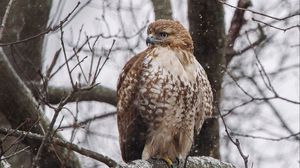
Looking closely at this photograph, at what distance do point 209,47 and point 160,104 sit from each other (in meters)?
1.18

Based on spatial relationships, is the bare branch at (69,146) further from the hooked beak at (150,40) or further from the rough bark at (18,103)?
the hooked beak at (150,40)

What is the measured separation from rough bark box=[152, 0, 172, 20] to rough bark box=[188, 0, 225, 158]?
0.86 meters

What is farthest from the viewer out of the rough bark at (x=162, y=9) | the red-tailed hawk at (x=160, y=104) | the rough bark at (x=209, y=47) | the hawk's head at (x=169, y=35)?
the rough bark at (x=162, y=9)

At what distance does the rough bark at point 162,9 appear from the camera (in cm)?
820

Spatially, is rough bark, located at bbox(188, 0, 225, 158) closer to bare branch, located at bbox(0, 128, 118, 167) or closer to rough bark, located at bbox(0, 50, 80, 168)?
rough bark, located at bbox(0, 50, 80, 168)

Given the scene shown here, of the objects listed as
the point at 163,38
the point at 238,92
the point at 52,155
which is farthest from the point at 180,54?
the point at 238,92

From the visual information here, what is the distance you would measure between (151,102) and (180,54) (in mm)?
615

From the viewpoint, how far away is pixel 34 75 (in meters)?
8.38

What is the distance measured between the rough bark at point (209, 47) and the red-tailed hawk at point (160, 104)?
0.54 m

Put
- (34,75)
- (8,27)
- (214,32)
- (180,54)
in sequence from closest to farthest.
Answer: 1. (180,54)
2. (214,32)
3. (8,27)
4. (34,75)

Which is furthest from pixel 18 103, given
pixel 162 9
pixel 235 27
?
pixel 235 27

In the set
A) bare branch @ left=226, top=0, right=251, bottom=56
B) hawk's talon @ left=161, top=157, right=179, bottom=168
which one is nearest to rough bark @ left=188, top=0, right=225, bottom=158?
bare branch @ left=226, top=0, right=251, bottom=56

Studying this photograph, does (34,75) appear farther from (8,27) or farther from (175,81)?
(175,81)

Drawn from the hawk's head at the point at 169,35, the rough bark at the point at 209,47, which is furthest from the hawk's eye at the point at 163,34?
the rough bark at the point at 209,47
